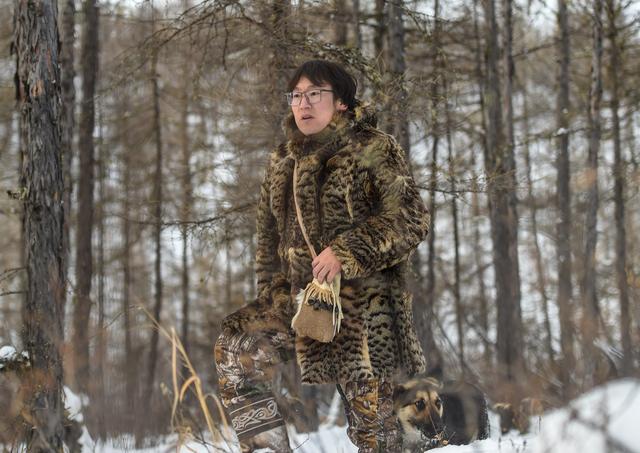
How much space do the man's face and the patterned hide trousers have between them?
108 cm

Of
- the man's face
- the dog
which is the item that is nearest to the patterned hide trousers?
the man's face

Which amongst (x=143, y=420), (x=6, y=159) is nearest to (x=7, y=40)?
(x=6, y=159)

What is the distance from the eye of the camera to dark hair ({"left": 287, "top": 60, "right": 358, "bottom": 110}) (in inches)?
153

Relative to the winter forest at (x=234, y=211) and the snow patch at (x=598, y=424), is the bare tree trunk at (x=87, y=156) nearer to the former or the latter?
the winter forest at (x=234, y=211)

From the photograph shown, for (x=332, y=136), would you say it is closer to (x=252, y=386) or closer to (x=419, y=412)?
(x=252, y=386)

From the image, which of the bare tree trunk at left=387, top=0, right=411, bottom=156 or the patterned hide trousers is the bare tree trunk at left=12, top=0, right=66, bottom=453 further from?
the bare tree trunk at left=387, top=0, right=411, bottom=156

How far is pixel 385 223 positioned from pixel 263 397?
1.04 m

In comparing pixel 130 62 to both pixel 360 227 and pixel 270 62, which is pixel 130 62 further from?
pixel 360 227

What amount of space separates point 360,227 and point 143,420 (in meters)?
1.39

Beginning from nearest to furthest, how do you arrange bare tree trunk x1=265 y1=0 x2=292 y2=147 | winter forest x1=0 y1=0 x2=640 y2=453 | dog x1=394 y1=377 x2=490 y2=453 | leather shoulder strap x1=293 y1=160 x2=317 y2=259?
winter forest x1=0 y1=0 x2=640 y2=453 < leather shoulder strap x1=293 y1=160 x2=317 y2=259 < dog x1=394 y1=377 x2=490 y2=453 < bare tree trunk x1=265 y1=0 x2=292 y2=147

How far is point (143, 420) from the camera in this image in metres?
3.59

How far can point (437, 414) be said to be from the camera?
18.0 ft

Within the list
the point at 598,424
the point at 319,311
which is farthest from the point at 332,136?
the point at 598,424

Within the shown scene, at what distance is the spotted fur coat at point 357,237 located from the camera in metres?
3.69
